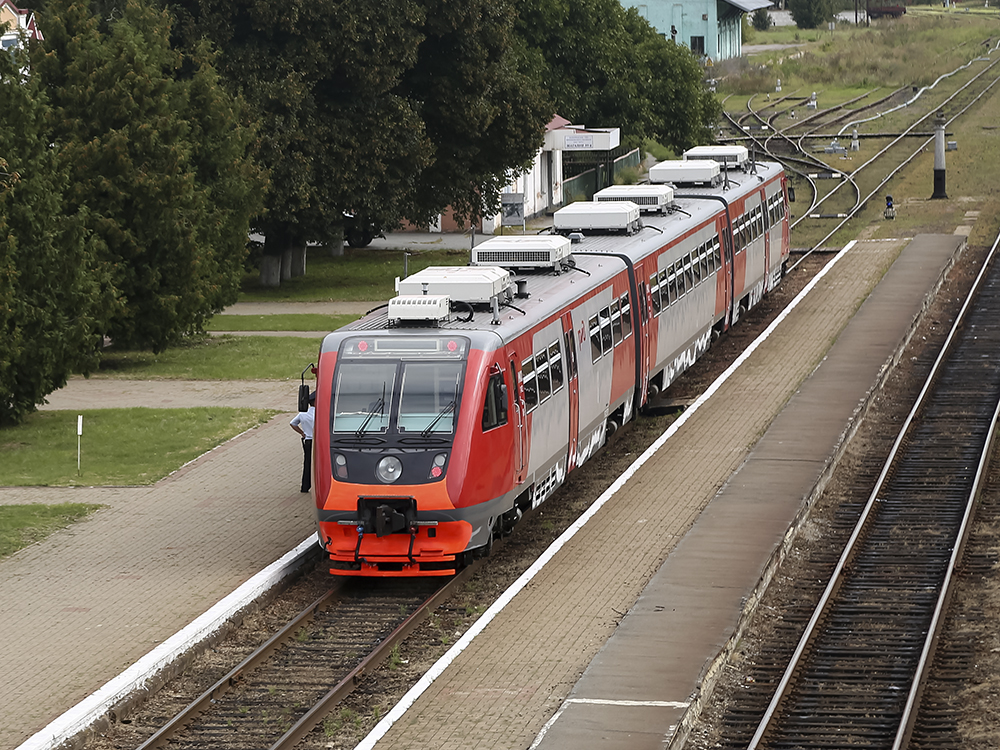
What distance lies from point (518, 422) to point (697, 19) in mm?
85046

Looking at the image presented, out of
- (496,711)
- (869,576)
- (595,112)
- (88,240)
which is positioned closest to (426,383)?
(496,711)

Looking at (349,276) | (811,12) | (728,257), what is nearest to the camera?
(728,257)

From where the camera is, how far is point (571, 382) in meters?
20.1

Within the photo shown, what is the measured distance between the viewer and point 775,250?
36312 millimetres

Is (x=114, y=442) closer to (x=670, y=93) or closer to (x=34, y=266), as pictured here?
(x=34, y=266)

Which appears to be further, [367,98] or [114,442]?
[367,98]

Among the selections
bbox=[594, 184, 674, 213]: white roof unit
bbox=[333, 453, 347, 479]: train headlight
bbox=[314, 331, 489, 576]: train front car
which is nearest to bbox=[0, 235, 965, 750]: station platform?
bbox=[314, 331, 489, 576]: train front car

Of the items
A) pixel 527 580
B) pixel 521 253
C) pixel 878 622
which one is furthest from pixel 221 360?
pixel 878 622

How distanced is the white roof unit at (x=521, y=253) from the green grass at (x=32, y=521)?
6263mm

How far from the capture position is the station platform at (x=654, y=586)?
13086mm

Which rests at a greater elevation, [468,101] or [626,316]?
[468,101]

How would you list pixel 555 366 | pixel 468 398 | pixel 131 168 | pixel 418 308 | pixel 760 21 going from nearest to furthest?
pixel 468 398 → pixel 418 308 → pixel 555 366 → pixel 131 168 → pixel 760 21

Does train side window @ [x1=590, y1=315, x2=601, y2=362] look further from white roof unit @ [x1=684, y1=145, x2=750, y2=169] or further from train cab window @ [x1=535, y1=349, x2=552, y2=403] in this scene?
white roof unit @ [x1=684, y1=145, x2=750, y2=169]

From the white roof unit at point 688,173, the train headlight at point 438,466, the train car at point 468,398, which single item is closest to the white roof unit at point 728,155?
the white roof unit at point 688,173
